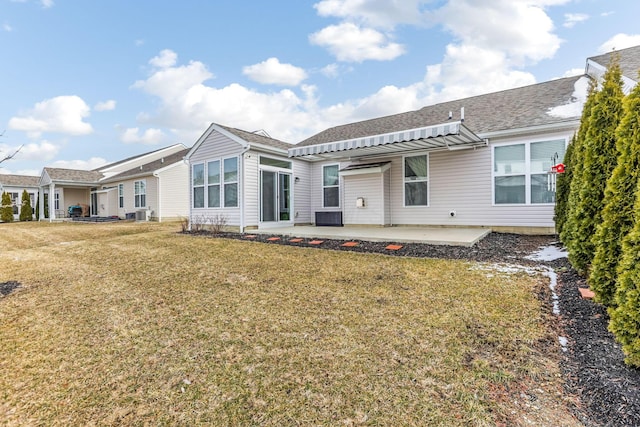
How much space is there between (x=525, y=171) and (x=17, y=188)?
40.5 meters

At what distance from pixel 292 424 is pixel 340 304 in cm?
209

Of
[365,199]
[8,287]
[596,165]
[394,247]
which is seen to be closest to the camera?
[596,165]

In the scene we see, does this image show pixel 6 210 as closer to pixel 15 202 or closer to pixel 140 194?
pixel 15 202

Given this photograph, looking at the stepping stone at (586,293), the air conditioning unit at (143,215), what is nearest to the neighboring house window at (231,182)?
the stepping stone at (586,293)

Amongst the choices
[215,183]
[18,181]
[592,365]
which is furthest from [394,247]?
[18,181]

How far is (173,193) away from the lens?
791 inches

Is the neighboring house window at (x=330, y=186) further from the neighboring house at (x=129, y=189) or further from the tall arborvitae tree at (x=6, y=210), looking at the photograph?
the tall arborvitae tree at (x=6, y=210)

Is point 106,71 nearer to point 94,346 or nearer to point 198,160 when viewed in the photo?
point 198,160

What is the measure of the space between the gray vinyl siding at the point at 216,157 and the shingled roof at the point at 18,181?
1105 inches

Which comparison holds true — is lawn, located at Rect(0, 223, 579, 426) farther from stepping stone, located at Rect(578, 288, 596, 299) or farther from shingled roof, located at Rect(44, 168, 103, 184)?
shingled roof, located at Rect(44, 168, 103, 184)

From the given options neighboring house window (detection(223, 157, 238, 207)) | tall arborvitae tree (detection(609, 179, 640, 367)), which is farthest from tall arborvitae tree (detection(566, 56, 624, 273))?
neighboring house window (detection(223, 157, 238, 207))

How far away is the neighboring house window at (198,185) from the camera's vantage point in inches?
509

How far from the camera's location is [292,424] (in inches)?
76.7

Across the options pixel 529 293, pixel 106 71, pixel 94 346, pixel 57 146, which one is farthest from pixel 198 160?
pixel 57 146
